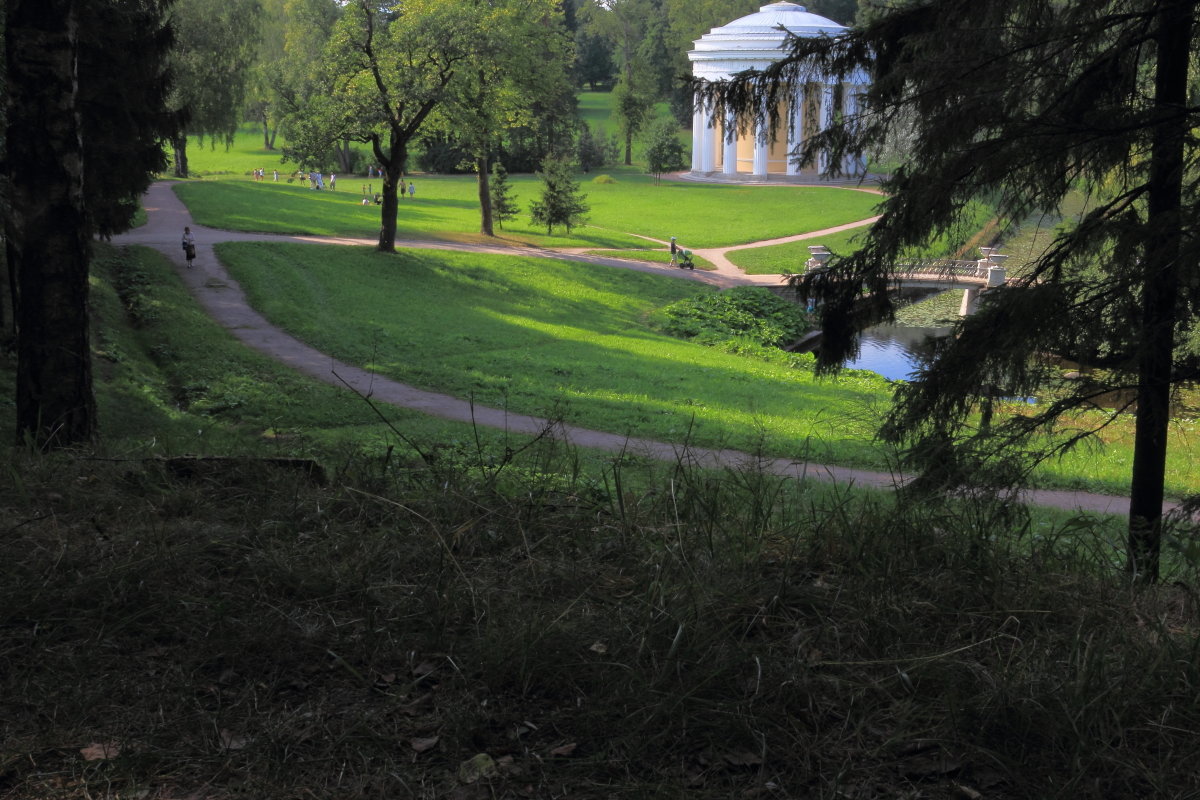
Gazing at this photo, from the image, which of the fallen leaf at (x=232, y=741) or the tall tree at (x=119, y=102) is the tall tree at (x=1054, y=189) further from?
the tall tree at (x=119, y=102)

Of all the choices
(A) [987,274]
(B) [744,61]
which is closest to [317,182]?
(B) [744,61]

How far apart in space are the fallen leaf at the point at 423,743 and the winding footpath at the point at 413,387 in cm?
182

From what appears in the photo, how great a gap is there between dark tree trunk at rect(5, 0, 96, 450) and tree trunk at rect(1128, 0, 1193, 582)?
802cm

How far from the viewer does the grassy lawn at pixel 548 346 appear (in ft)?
58.5

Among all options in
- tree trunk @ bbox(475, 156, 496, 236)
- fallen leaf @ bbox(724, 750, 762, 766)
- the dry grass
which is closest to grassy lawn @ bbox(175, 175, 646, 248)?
tree trunk @ bbox(475, 156, 496, 236)

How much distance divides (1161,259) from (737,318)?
2566cm

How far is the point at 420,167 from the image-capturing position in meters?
76.8

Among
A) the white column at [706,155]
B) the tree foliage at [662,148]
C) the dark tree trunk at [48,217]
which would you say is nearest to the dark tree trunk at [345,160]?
the tree foliage at [662,148]

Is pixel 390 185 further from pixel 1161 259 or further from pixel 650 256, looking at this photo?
pixel 1161 259

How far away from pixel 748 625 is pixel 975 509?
1606 mm

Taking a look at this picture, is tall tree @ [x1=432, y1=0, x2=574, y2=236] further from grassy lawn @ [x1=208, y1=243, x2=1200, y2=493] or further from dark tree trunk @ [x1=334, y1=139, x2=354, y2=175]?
dark tree trunk @ [x1=334, y1=139, x2=354, y2=175]

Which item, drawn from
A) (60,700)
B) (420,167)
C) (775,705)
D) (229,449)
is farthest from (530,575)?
(420,167)

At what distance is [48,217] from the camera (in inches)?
314

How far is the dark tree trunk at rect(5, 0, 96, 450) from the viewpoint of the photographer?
7.74m
